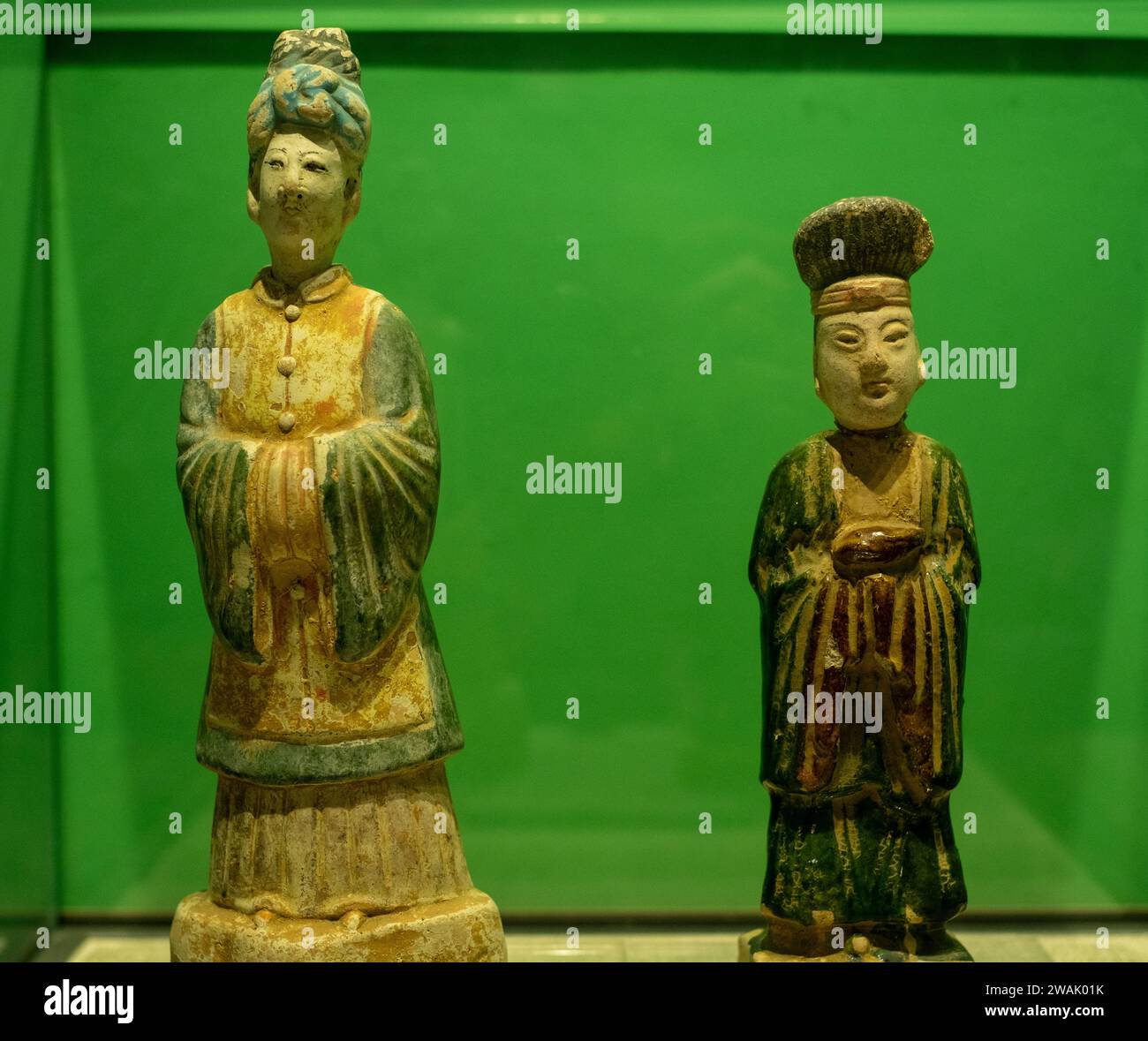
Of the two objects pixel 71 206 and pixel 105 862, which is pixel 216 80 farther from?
pixel 105 862

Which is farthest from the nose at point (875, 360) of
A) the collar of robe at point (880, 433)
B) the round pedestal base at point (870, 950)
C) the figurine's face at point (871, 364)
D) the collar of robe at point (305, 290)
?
the round pedestal base at point (870, 950)

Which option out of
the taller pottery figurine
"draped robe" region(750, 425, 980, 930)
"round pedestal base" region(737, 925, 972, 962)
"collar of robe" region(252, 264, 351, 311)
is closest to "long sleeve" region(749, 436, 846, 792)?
"draped robe" region(750, 425, 980, 930)

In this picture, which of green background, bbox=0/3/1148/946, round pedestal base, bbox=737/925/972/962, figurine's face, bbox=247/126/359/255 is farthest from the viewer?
green background, bbox=0/3/1148/946

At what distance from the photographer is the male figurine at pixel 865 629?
4.01 meters

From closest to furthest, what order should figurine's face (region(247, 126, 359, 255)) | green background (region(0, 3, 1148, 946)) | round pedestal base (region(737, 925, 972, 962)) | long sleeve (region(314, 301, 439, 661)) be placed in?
long sleeve (region(314, 301, 439, 661)), figurine's face (region(247, 126, 359, 255)), round pedestal base (region(737, 925, 972, 962)), green background (region(0, 3, 1148, 946))

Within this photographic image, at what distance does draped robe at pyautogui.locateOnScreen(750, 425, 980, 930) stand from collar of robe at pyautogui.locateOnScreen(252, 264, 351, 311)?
1293 millimetres

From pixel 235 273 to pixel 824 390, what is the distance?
2.13 m

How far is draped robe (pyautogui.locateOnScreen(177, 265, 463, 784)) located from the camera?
381 centimetres

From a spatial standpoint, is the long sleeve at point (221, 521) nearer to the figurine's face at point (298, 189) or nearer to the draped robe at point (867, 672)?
the figurine's face at point (298, 189)

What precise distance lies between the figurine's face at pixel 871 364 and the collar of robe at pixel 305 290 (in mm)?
1297

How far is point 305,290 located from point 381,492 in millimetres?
605

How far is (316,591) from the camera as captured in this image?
3873 millimetres

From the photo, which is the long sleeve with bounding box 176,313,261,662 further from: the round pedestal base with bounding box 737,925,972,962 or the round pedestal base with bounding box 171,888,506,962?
the round pedestal base with bounding box 737,925,972,962

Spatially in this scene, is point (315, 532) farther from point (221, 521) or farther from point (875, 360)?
point (875, 360)
